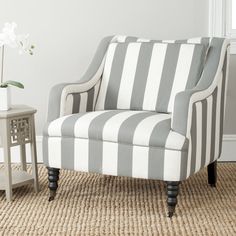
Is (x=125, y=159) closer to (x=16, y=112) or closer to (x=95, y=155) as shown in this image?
(x=95, y=155)

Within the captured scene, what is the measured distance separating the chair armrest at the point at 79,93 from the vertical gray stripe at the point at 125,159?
0.45m

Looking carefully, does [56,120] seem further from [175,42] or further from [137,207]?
[175,42]

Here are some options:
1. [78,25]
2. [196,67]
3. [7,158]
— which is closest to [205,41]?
[196,67]

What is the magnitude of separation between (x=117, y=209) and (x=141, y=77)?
0.82 meters

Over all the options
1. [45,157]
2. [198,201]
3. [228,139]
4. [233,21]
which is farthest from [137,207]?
[233,21]

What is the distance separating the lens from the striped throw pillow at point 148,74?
3.32m

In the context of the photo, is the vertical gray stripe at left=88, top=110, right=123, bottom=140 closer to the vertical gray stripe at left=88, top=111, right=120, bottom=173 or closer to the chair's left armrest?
the vertical gray stripe at left=88, top=111, right=120, bottom=173

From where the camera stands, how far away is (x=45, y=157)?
3.10m

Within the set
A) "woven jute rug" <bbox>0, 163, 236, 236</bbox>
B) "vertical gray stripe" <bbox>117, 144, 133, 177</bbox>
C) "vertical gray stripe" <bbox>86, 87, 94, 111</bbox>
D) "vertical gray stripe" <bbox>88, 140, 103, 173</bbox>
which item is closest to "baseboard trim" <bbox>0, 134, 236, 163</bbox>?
"woven jute rug" <bbox>0, 163, 236, 236</bbox>

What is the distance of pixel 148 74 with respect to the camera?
3396 mm

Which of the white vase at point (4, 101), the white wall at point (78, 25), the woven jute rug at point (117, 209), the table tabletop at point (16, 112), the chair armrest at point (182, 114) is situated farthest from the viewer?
the white wall at point (78, 25)

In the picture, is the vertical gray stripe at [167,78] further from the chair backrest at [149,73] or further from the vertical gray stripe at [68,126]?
the vertical gray stripe at [68,126]

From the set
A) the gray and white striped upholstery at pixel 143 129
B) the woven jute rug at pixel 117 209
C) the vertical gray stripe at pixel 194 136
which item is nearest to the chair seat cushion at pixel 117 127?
the gray and white striped upholstery at pixel 143 129

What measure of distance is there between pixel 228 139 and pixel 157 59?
991mm
